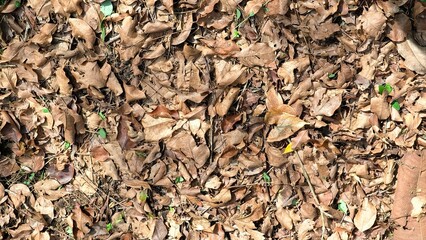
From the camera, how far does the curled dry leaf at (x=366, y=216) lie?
2.60m

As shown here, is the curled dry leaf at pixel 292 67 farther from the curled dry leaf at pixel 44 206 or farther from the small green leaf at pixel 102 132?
the curled dry leaf at pixel 44 206

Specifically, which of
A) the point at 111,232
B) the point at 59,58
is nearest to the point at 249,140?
the point at 111,232

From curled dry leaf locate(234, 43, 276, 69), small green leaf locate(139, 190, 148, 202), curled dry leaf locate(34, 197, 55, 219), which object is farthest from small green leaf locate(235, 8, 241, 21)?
curled dry leaf locate(34, 197, 55, 219)

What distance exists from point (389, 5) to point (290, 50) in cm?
52

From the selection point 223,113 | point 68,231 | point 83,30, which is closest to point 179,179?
point 223,113

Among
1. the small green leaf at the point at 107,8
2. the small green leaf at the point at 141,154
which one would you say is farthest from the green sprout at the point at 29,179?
the small green leaf at the point at 107,8

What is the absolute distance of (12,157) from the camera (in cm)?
278

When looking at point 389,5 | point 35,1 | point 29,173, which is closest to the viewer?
point 389,5

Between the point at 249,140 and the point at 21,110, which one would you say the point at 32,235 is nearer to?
Result: the point at 21,110

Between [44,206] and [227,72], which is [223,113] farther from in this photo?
[44,206]

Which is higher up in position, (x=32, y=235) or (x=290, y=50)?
(x=290, y=50)

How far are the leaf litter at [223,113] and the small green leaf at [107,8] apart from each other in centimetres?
1

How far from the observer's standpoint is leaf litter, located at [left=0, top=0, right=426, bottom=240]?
2541 mm

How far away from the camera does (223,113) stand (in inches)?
101
